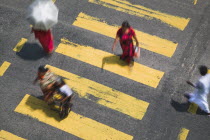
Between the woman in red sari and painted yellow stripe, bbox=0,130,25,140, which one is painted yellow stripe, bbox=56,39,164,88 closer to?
the woman in red sari

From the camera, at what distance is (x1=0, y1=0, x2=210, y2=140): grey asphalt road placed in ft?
25.9

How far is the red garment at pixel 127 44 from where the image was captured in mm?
8320

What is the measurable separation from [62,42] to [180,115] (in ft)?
13.0

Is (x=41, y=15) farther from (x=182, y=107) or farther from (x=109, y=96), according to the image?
(x=182, y=107)

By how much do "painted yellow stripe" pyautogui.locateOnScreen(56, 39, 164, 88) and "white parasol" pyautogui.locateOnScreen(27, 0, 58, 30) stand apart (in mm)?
1211

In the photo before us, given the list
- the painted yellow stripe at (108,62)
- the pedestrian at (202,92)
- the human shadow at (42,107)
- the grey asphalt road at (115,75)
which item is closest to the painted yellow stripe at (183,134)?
the grey asphalt road at (115,75)

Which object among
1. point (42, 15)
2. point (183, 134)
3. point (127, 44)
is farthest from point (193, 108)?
point (42, 15)

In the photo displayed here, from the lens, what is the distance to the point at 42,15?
8125 millimetres

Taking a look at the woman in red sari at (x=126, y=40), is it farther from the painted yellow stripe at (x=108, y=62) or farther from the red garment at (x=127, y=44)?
the painted yellow stripe at (x=108, y=62)

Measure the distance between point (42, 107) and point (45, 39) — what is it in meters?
1.89

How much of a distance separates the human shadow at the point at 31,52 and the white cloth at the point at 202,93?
4.33 meters

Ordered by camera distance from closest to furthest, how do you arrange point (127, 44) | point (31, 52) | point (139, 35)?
point (127, 44), point (31, 52), point (139, 35)

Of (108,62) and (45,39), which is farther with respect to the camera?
(108,62)

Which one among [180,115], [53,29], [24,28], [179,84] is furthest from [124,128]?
[24,28]
